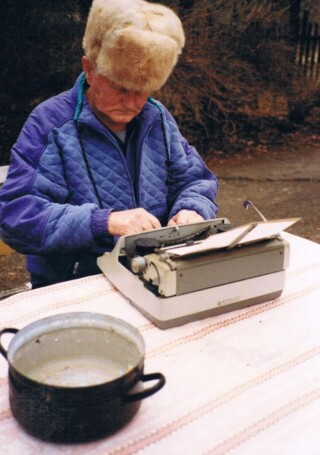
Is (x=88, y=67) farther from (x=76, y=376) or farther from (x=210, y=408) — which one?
(x=210, y=408)

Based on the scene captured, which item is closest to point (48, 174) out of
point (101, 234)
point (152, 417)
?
point (101, 234)

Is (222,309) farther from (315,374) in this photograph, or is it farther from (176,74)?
(176,74)

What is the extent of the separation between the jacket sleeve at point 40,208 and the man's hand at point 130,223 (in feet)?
0.11

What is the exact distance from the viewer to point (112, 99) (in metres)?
2.04

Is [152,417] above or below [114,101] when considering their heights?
below

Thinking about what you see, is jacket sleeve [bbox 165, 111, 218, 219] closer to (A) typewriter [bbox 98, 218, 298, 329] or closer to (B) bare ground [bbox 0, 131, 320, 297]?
(A) typewriter [bbox 98, 218, 298, 329]

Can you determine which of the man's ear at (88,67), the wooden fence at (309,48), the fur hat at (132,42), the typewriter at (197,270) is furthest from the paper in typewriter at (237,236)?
the wooden fence at (309,48)

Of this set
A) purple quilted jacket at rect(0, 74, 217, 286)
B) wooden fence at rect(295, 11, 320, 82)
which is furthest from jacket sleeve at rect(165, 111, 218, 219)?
wooden fence at rect(295, 11, 320, 82)

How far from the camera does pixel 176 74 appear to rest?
689 centimetres

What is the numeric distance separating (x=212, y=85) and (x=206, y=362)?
618 centimetres

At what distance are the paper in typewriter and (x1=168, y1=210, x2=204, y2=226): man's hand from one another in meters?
0.48

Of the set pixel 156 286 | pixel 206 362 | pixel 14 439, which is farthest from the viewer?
pixel 156 286

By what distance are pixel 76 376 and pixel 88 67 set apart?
118cm

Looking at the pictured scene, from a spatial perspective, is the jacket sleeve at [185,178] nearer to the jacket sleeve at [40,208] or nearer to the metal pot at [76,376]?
the jacket sleeve at [40,208]
